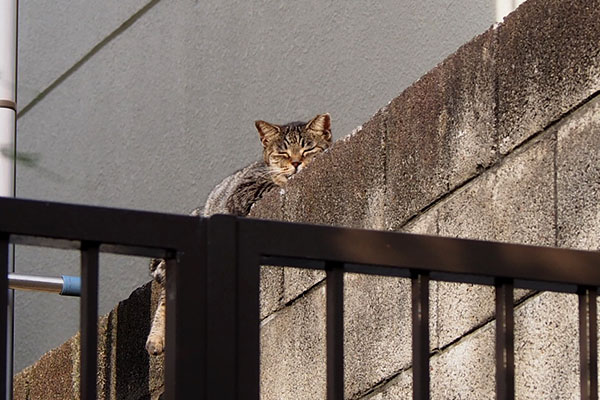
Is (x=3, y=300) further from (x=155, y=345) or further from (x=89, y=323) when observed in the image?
(x=155, y=345)

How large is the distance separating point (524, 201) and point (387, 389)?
2.34 ft

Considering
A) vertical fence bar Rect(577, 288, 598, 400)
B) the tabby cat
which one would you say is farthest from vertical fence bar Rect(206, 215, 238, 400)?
the tabby cat

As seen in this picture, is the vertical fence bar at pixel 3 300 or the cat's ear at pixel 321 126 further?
the cat's ear at pixel 321 126

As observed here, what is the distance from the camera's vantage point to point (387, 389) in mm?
3533

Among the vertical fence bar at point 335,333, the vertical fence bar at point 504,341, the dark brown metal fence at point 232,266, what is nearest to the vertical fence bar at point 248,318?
the dark brown metal fence at point 232,266

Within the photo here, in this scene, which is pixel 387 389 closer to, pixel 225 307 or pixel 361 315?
pixel 361 315

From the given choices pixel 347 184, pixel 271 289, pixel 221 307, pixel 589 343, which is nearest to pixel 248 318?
pixel 221 307

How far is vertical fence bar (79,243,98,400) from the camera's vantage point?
194cm

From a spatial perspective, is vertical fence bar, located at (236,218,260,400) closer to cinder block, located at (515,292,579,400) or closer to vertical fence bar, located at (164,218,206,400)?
vertical fence bar, located at (164,218,206,400)

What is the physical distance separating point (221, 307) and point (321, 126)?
399 centimetres

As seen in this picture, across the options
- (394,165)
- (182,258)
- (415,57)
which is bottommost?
(182,258)

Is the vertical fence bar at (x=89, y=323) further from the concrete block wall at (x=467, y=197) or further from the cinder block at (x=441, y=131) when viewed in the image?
the cinder block at (x=441, y=131)

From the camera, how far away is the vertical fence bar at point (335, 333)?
2037mm

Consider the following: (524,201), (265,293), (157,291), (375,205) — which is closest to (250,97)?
(157,291)
